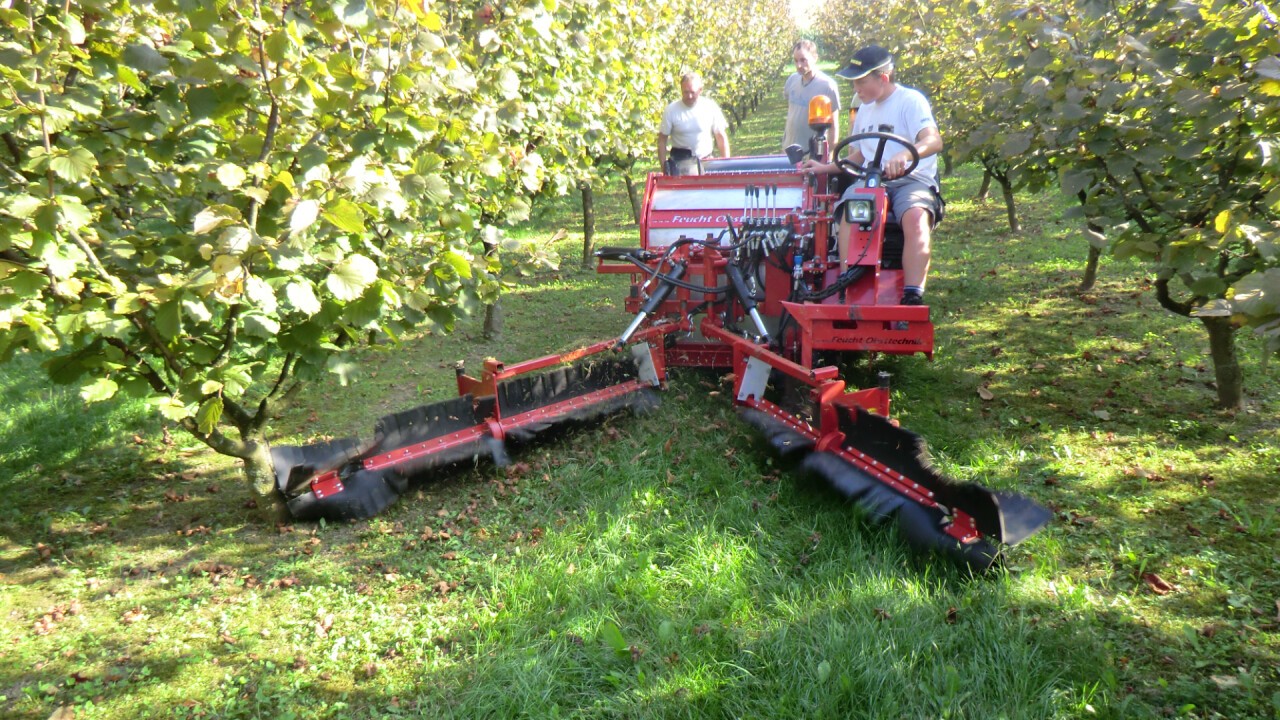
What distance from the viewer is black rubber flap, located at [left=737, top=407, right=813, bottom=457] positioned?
149 inches

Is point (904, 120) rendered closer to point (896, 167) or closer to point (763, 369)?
point (896, 167)

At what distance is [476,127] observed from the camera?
11.2ft

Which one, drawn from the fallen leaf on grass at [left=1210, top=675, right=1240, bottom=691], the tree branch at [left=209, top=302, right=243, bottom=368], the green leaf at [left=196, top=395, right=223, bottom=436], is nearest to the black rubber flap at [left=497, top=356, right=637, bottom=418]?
the tree branch at [left=209, top=302, right=243, bottom=368]

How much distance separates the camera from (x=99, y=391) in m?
2.71

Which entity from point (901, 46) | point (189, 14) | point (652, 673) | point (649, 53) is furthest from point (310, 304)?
point (901, 46)

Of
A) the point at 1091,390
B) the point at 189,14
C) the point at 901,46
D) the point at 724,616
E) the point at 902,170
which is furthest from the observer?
the point at 901,46

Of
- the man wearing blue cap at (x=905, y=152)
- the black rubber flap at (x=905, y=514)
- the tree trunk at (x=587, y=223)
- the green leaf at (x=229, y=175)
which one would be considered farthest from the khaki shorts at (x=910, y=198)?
the tree trunk at (x=587, y=223)

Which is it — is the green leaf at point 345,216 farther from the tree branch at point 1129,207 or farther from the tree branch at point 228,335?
the tree branch at point 1129,207

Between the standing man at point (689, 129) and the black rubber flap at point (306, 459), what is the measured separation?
15.8ft

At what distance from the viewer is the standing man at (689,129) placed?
7655mm

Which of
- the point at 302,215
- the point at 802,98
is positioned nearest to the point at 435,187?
the point at 302,215

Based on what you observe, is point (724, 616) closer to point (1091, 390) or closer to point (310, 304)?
point (310, 304)

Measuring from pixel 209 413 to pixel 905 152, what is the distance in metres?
3.99

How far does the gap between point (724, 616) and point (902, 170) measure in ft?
9.57
